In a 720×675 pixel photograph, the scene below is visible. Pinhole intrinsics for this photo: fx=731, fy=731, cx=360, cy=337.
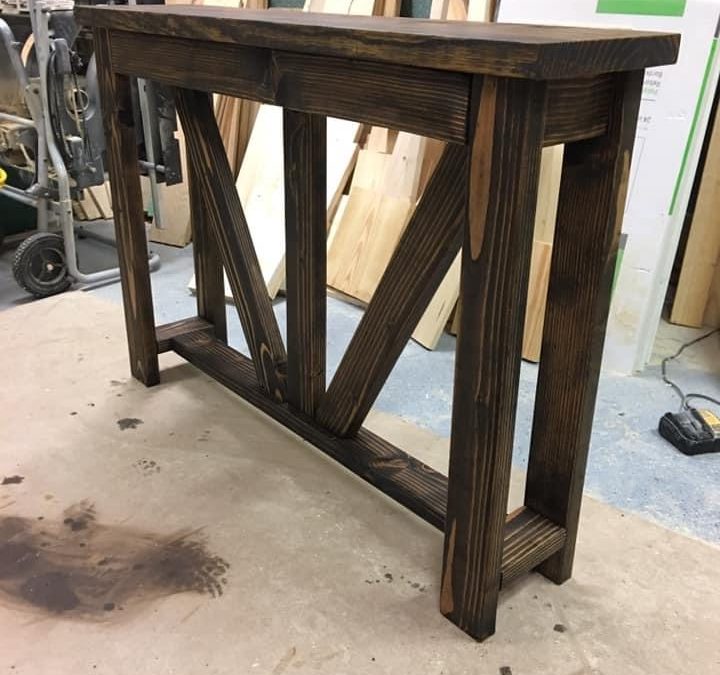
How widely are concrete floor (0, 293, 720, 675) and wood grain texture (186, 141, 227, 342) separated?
39 centimetres

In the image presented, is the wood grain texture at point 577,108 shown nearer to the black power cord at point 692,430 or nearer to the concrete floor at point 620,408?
the concrete floor at point 620,408

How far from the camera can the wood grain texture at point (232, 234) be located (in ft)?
6.06

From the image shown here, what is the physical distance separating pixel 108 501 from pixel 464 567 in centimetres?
84

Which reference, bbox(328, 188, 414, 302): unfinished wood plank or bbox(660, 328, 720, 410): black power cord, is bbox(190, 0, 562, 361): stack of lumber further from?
bbox(660, 328, 720, 410): black power cord

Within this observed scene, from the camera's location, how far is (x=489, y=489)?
120cm

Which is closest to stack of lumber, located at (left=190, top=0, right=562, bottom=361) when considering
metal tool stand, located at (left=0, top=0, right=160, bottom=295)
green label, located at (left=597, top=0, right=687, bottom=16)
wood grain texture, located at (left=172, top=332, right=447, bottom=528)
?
green label, located at (left=597, top=0, right=687, bottom=16)

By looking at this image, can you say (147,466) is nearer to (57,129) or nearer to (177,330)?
(177,330)

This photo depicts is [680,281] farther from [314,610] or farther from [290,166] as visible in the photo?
[314,610]

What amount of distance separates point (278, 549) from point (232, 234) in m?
0.80

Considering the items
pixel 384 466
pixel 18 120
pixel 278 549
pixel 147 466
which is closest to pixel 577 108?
pixel 384 466

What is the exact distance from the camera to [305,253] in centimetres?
166

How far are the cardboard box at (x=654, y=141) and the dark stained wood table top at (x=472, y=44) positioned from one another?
3.29 feet

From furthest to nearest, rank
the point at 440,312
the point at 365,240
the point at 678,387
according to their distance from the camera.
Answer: the point at 365,240, the point at 440,312, the point at 678,387

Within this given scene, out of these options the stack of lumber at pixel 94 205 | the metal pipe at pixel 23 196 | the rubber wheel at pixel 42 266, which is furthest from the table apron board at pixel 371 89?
the stack of lumber at pixel 94 205
